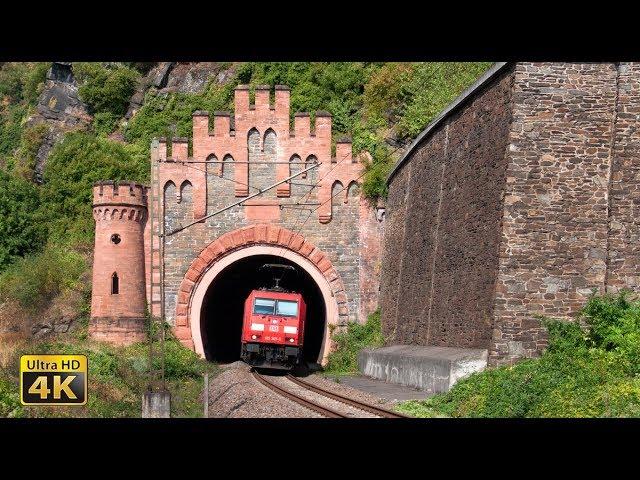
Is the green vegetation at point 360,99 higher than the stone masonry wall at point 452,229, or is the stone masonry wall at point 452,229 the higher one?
the green vegetation at point 360,99

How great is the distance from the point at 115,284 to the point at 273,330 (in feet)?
15.8

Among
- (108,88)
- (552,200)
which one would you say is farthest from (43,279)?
(552,200)

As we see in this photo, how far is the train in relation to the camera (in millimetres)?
29422

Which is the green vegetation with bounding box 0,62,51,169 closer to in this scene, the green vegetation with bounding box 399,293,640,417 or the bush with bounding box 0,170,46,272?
the bush with bounding box 0,170,46,272

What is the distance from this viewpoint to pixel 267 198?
31.2 m

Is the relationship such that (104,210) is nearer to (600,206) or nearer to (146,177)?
(146,177)

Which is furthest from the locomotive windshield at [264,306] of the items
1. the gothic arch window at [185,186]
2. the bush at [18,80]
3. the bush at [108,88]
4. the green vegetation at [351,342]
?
the bush at [18,80]

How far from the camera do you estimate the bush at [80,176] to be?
33531mm

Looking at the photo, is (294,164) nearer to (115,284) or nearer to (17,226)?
(115,284)

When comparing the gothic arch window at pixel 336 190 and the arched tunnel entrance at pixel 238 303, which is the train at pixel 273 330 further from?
the gothic arch window at pixel 336 190

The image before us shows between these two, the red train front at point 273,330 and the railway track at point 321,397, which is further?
the red train front at point 273,330

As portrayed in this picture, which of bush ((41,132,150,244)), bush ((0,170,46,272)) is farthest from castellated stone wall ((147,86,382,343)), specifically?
bush ((0,170,46,272))

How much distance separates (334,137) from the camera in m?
32.3

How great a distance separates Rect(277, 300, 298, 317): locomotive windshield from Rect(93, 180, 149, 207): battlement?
5.02 meters
